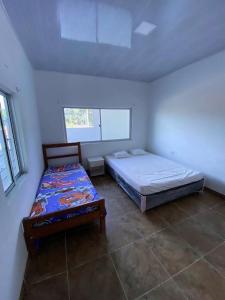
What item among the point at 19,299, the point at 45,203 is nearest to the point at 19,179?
the point at 45,203

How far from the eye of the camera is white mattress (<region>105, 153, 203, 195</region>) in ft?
7.40

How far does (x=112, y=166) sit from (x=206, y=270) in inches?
94.6

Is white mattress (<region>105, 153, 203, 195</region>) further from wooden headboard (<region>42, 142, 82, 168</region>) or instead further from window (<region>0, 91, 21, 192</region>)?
window (<region>0, 91, 21, 192</region>)

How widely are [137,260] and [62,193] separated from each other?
4.45ft

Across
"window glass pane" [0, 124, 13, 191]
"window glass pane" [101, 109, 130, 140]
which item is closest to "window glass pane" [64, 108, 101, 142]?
"window glass pane" [101, 109, 130, 140]

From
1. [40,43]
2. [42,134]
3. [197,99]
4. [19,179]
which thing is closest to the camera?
[19,179]

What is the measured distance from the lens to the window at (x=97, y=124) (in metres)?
3.72

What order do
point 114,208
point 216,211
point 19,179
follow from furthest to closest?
point 114,208 < point 216,211 < point 19,179

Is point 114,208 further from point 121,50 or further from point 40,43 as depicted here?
point 40,43

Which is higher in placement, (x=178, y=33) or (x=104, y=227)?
(x=178, y=33)

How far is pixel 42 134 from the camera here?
331 centimetres

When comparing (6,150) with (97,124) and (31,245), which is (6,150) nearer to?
(31,245)

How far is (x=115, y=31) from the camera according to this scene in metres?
1.78

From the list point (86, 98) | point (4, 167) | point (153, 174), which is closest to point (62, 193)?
point (4, 167)
